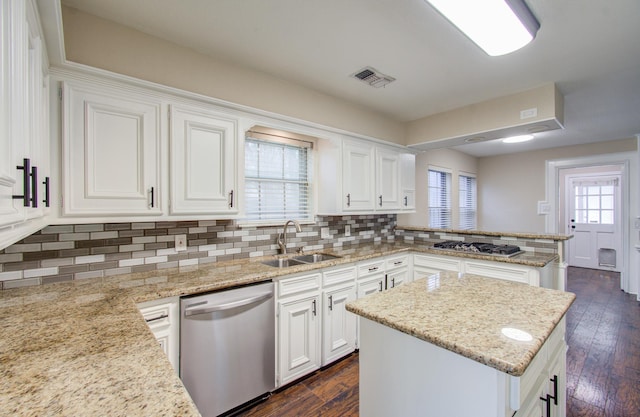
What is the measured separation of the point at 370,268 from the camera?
278 cm

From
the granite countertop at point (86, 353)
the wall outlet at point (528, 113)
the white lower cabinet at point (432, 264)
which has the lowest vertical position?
the white lower cabinet at point (432, 264)

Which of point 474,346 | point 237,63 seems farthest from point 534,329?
point 237,63

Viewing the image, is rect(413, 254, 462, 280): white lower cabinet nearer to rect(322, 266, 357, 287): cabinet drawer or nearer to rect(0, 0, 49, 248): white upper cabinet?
rect(322, 266, 357, 287): cabinet drawer

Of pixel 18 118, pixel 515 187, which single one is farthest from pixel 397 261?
pixel 515 187

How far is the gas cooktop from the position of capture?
284 centimetres

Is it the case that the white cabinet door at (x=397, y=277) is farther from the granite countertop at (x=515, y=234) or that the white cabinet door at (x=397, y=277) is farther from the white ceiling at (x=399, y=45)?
the white ceiling at (x=399, y=45)

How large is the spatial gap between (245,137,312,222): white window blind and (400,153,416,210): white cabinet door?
127 cm

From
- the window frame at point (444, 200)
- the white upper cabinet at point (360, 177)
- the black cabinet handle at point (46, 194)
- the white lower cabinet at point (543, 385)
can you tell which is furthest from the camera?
the window frame at point (444, 200)

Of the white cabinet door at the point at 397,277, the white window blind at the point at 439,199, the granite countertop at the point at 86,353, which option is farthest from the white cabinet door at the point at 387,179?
the granite countertop at the point at 86,353

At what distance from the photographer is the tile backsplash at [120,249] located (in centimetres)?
167

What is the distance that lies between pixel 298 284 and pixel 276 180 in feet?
3.73

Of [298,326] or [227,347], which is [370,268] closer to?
[298,326]

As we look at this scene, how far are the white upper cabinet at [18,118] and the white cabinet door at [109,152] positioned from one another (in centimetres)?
44

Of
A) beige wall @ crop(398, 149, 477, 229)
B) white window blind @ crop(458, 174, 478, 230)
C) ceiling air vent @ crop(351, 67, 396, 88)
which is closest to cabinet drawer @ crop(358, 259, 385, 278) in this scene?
beige wall @ crop(398, 149, 477, 229)
